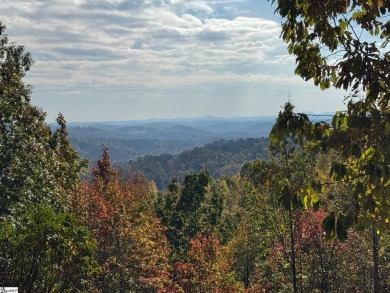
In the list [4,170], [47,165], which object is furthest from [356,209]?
[47,165]

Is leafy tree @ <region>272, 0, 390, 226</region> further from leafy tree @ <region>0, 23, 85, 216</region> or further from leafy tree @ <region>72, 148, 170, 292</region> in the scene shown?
leafy tree @ <region>72, 148, 170, 292</region>

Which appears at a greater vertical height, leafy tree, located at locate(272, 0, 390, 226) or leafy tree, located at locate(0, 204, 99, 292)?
leafy tree, located at locate(272, 0, 390, 226)

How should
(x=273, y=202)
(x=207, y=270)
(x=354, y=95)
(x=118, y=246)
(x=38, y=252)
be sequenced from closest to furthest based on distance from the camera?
1. (x=354, y=95)
2. (x=38, y=252)
3. (x=273, y=202)
4. (x=118, y=246)
5. (x=207, y=270)

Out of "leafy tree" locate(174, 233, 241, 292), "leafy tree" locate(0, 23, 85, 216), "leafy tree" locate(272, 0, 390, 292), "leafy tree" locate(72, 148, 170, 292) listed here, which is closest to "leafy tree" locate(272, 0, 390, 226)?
"leafy tree" locate(272, 0, 390, 292)

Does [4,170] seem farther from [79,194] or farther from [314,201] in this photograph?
[314,201]

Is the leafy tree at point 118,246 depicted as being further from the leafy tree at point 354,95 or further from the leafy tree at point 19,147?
the leafy tree at point 354,95

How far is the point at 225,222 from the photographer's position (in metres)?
59.1

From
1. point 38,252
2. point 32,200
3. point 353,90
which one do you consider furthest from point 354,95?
point 32,200

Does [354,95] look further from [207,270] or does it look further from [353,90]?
[207,270]

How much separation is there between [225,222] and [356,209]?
5615cm

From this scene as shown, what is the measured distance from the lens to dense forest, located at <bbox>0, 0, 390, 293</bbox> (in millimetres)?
4594

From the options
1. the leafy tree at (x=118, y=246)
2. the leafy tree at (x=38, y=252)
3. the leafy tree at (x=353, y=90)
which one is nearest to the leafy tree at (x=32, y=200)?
the leafy tree at (x=38, y=252)

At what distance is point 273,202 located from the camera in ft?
57.3

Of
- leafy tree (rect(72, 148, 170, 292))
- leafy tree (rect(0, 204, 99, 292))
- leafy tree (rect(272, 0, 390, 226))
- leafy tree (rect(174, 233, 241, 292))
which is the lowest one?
leafy tree (rect(174, 233, 241, 292))
